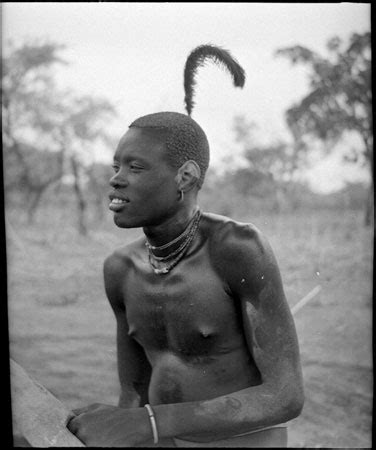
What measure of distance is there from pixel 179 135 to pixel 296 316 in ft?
3.59

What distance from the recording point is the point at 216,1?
254 cm

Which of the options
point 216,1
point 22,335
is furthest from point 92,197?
point 216,1

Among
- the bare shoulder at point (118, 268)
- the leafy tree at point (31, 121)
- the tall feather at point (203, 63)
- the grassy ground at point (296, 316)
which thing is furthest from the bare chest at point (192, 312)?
the leafy tree at point (31, 121)

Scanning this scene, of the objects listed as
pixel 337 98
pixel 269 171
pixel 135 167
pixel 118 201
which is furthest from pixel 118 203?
pixel 337 98

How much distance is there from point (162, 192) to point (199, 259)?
9.3 inches

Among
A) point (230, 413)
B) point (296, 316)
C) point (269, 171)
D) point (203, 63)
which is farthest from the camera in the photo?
point (269, 171)

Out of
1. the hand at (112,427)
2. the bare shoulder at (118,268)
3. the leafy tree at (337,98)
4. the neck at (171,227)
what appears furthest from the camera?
the leafy tree at (337,98)

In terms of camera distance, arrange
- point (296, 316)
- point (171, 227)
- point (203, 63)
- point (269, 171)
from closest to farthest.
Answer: point (171, 227), point (203, 63), point (296, 316), point (269, 171)

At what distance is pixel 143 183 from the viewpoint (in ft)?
6.40

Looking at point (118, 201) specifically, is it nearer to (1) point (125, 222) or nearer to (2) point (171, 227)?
(1) point (125, 222)

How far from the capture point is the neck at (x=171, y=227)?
200cm

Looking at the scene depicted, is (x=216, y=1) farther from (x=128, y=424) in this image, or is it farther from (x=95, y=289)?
(x=128, y=424)

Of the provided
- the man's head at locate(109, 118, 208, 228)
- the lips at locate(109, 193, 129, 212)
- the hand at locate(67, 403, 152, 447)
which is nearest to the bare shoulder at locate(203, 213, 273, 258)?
the man's head at locate(109, 118, 208, 228)

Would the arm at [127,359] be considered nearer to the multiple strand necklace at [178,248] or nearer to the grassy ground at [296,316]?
the multiple strand necklace at [178,248]
